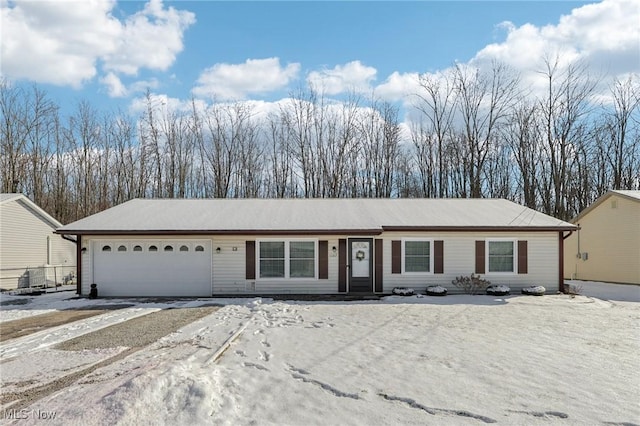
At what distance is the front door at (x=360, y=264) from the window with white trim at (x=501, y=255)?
404cm

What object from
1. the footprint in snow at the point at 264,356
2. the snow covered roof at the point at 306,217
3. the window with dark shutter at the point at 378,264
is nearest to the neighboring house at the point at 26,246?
the snow covered roof at the point at 306,217

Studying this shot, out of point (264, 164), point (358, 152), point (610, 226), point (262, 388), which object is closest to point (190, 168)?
point (264, 164)

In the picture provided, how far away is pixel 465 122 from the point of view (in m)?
29.3

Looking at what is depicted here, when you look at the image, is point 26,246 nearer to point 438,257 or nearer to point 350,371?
point 438,257

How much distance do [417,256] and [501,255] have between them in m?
2.89

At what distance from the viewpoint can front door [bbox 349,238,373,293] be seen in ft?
45.6

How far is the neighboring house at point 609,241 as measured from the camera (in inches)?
659

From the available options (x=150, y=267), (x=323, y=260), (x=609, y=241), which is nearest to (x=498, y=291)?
(x=323, y=260)

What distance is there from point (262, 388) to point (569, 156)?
2870cm

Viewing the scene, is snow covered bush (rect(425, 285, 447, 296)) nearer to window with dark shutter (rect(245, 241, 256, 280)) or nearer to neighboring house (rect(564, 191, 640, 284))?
window with dark shutter (rect(245, 241, 256, 280))

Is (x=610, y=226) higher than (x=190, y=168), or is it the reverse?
(x=190, y=168)

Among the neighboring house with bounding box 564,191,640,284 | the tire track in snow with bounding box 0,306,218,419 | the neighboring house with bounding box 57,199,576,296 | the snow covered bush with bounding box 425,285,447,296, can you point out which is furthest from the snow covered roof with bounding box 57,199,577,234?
the neighboring house with bounding box 564,191,640,284

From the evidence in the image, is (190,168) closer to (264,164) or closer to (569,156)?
(264,164)

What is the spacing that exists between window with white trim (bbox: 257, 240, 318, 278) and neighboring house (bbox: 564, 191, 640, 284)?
12.9 m
